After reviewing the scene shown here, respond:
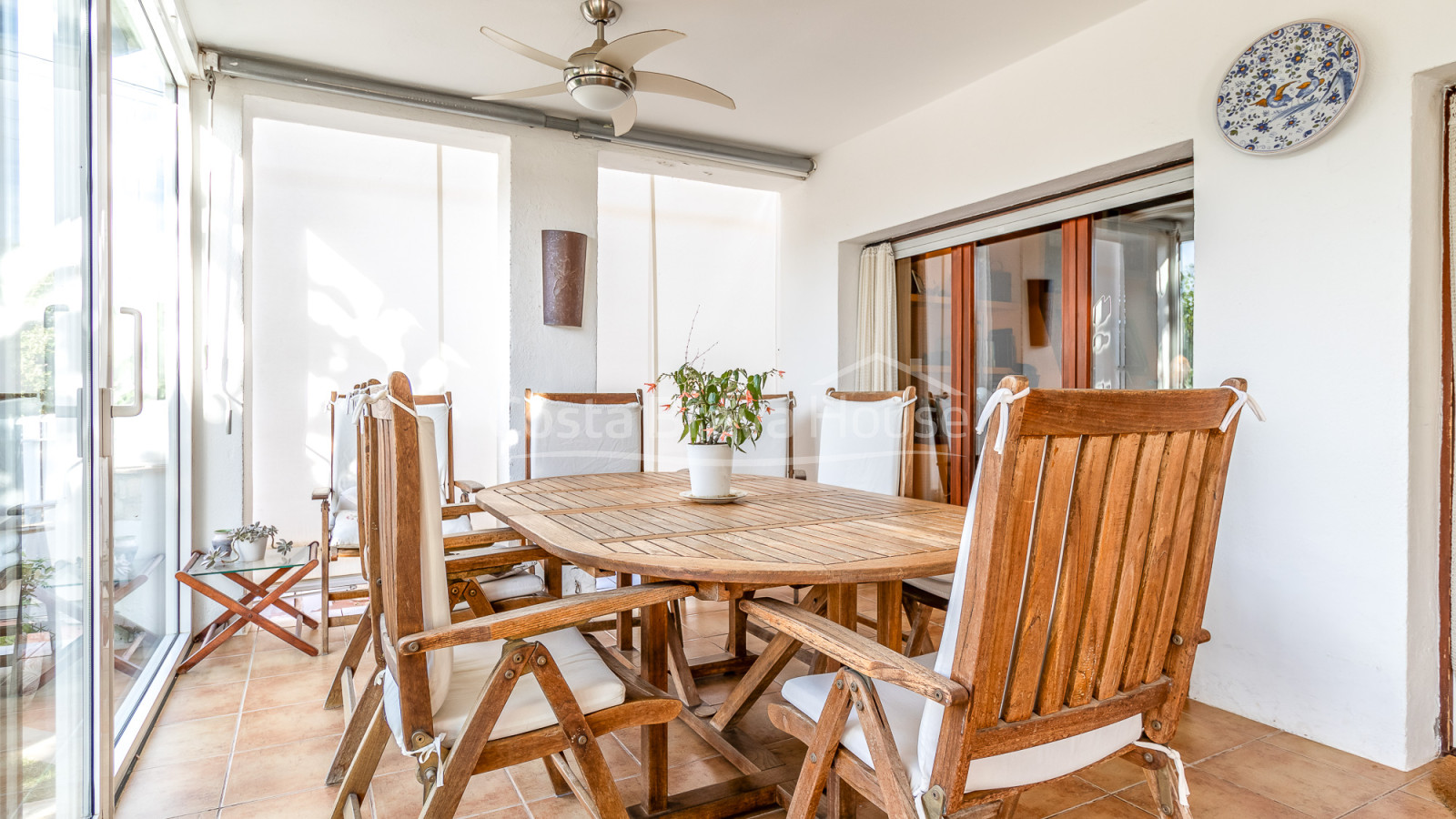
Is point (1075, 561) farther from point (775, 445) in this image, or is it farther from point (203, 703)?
point (775, 445)

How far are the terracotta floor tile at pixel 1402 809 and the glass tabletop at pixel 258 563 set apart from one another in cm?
350

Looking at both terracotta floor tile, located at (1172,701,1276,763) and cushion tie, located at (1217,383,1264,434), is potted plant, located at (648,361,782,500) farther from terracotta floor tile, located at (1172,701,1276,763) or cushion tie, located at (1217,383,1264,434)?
terracotta floor tile, located at (1172,701,1276,763)

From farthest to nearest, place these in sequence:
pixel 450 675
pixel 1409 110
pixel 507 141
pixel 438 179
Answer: pixel 438 179 → pixel 507 141 → pixel 1409 110 → pixel 450 675

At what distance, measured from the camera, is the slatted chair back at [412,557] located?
51.0 inches

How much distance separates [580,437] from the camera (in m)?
3.67

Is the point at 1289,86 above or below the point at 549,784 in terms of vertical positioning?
above

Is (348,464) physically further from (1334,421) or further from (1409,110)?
(1409,110)

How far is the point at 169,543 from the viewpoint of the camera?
3.14 meters

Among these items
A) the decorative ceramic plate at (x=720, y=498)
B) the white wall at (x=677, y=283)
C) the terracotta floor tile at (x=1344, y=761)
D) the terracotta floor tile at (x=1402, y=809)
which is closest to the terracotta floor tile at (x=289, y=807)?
the decorative ceramic plate at (x=720, y=498)

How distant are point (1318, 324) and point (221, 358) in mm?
4411

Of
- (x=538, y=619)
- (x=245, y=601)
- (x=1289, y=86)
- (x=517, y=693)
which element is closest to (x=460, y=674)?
(x=517, y=693)

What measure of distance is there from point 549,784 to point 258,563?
1.53 meters

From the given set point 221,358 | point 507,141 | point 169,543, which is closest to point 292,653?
point 169,543

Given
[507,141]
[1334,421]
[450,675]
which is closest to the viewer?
[450,675]
